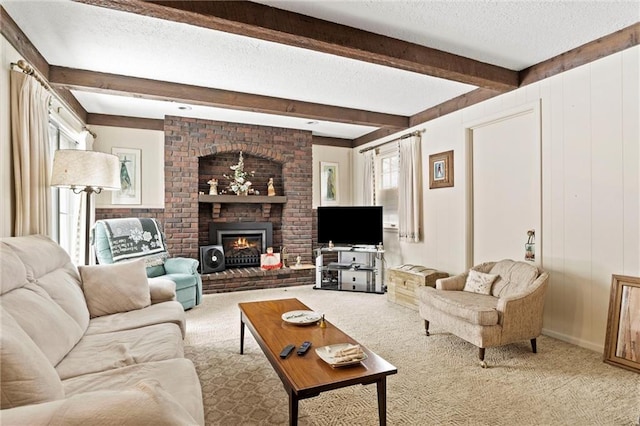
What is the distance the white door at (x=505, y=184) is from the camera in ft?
11.5

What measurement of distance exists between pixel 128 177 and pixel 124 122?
84 cm

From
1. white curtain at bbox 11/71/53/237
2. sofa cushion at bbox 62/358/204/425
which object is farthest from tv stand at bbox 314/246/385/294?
sofa cushion at bbox 62/358/204/425

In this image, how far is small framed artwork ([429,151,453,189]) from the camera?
4.48 metres

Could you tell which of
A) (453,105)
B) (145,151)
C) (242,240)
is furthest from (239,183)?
(453,105)

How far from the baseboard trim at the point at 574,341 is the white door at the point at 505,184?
0.76 m

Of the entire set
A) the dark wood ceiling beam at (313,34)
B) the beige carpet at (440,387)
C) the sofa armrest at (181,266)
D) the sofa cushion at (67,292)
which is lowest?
the beige carpet at (440,387)

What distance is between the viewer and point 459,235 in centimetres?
432

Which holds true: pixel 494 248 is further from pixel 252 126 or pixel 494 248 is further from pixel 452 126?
pixel 252 126

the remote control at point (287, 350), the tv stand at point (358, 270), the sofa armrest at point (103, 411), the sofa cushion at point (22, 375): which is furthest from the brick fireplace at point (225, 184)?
the sofa armrest at point (103, 411)

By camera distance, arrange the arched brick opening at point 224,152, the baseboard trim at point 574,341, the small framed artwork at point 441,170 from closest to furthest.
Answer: the baseboard trim at point 574,341
the small framed artwork at point 441,170
the arched brick opening at point 224,152

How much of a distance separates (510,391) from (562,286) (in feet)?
4.68

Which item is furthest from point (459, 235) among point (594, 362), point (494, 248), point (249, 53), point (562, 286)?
point (249, 53)

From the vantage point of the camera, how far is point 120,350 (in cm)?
199

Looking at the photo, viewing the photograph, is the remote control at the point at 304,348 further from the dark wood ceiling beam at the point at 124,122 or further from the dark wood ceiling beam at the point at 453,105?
the dark wood ceiling beam at the point at 124,122
